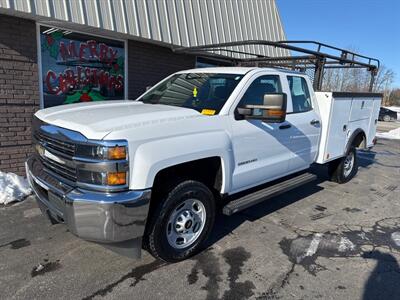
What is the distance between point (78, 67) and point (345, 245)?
222 inches

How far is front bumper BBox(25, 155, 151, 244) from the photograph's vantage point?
2611 mm

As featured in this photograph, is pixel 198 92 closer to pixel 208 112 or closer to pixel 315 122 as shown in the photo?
pixel 208 112

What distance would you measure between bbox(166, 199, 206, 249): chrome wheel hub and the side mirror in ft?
3.81

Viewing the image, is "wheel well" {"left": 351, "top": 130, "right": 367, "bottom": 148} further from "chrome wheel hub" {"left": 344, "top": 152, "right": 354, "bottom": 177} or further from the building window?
the building window

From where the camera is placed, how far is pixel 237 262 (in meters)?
3.48

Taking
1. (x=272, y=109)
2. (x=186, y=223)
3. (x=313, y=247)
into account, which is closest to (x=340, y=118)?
(x=313, y=247)

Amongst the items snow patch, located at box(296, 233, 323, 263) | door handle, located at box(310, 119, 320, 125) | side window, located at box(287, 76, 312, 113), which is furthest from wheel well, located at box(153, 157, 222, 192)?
door handle, located at box(310, 119, 320, 125)

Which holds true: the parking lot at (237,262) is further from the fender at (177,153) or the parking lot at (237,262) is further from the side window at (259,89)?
the side window at (259,89)

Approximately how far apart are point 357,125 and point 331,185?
130 centimetres

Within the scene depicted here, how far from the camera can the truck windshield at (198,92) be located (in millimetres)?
3742

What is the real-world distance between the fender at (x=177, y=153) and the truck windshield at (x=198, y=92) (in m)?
0.38

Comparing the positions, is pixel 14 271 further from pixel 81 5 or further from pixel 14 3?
pixel 81 5

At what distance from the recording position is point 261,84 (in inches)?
164

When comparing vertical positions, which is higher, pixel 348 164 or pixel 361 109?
pixel 361 109
